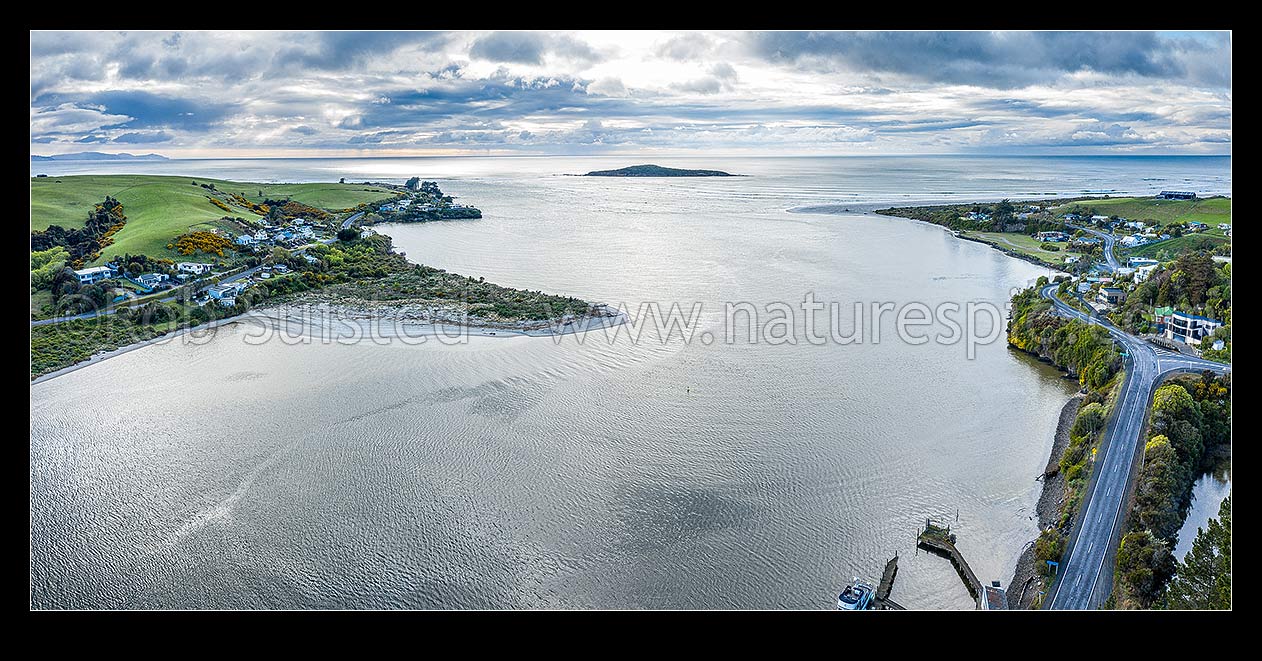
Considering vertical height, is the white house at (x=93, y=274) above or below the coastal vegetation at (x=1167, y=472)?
above

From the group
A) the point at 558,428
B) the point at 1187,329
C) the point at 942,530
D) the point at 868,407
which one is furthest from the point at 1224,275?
the point at 558,428

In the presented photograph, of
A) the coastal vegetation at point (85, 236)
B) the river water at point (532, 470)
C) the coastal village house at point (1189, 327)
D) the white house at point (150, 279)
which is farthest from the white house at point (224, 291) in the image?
the coastal village house at point (1189, 327)

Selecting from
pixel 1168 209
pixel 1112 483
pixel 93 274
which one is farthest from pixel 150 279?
pixel 1168 209

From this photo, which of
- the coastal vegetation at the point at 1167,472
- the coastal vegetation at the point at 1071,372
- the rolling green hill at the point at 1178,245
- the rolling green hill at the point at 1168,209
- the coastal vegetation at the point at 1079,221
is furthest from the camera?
the rolling green hill at the point at 1168,209

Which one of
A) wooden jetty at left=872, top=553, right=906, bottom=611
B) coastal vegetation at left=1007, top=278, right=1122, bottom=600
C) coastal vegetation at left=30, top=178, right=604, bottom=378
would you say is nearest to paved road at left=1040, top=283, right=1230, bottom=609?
coastal vegetation at left=1007, top=278, right=1122, bottom=600

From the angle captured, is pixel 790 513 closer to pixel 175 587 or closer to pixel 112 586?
pixel 175 587

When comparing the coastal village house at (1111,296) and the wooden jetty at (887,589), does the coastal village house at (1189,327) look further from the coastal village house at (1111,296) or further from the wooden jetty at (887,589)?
the wooden jetty at (887,589)
